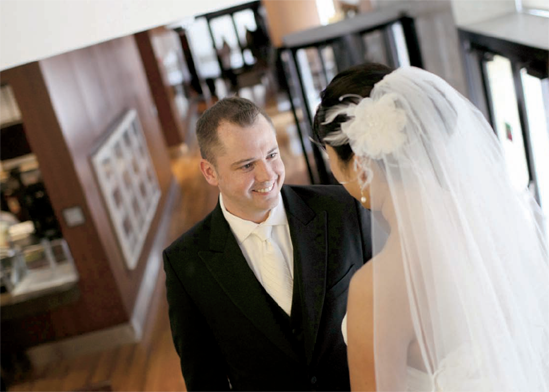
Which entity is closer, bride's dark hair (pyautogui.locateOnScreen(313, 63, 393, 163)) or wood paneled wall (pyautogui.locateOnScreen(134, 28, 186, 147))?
bride's dark hair (pyautogui.locateOnScreen(313, 63, 393, 163))

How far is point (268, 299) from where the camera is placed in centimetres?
181

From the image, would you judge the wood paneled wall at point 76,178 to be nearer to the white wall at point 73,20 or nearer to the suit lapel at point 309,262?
the suit lapel at point 309,262

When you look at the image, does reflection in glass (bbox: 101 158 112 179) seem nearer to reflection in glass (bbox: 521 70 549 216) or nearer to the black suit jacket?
reflection in glass (bbox: 521 70 549 216)

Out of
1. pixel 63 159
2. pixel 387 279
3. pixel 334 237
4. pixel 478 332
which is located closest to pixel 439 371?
A: pixel 478 332

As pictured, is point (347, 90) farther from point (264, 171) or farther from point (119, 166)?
point (119, 166)

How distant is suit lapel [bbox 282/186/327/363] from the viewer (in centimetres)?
176

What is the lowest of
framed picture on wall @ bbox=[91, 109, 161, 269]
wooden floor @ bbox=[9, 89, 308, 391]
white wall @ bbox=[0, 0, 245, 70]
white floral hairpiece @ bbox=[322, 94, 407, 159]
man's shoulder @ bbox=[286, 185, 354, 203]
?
wooden floor @ bbox=[9, 89, 308, 391]

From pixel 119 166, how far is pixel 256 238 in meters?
4.45

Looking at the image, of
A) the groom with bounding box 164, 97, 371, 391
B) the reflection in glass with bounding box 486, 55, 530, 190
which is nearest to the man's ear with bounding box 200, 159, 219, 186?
the groom with bounding box 164, 97, 371, 391

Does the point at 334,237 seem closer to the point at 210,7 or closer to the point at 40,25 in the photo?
the point at 210,7

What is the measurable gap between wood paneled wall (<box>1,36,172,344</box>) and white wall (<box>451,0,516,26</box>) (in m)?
2.86

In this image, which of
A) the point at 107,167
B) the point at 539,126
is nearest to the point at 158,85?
the point at 107,167

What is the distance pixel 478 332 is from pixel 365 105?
1.78 ft

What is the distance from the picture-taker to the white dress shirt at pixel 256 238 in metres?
1.84
